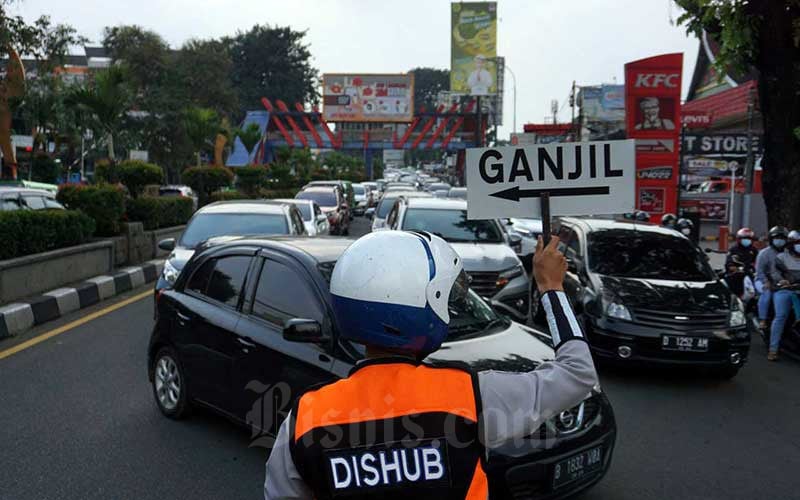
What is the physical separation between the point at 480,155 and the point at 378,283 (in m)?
1.44

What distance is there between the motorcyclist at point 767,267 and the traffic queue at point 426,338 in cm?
5

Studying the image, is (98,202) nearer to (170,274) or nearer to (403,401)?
(170,274)

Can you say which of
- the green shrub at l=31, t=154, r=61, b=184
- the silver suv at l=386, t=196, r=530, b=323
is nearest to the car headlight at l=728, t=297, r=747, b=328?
the silver suv at l=386, t=196, r=530, b=323

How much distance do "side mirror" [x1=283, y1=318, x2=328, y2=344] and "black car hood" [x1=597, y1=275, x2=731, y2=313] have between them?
4.02 metres

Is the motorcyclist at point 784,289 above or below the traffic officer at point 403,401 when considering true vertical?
below

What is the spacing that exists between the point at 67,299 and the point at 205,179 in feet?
42.4

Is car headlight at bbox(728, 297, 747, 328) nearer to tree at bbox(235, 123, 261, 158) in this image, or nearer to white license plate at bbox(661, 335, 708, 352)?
white license plate at bbox(661, 335, 708, 352)

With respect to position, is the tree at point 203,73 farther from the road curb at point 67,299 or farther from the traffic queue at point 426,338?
the traffic queue at point 426,338

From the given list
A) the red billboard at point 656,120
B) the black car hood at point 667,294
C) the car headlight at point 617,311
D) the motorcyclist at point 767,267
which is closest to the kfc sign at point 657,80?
the red billboard at point 656,120

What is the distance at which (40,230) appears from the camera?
10.2m

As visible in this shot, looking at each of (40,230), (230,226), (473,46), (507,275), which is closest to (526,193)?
(507,275)

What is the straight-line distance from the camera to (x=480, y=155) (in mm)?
2932

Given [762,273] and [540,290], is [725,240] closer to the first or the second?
[762,273]

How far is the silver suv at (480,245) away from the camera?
8.78 meters
